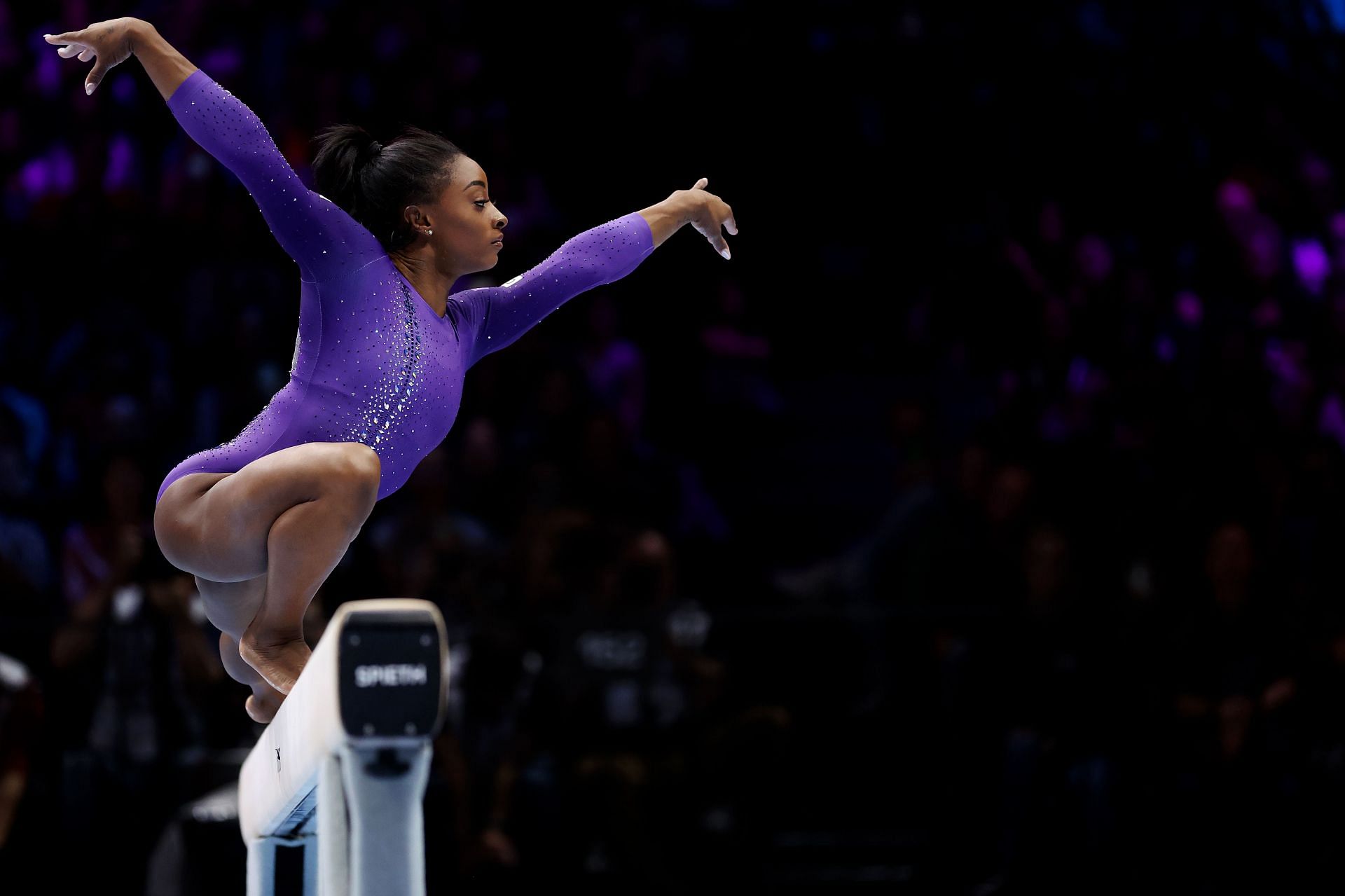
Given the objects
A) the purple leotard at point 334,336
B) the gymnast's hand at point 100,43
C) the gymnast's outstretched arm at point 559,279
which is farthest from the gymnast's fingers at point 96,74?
the gymnast's outstretched arm at point 559,279

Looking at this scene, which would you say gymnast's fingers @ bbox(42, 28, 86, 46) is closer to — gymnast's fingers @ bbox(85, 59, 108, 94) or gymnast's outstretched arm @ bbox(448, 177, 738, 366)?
gymnast's fingers @ bbox(85, 59, 108, 94)

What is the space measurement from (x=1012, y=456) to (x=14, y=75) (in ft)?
16.3

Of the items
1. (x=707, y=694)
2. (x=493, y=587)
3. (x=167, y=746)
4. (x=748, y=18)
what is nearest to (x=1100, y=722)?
(x=707, y=694)

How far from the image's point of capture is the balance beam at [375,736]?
187 cm

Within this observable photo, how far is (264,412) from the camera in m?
3.08

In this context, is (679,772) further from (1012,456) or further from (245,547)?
(245,547)

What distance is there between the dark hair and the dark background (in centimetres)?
248

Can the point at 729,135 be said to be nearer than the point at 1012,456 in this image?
No

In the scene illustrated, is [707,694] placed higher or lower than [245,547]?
lower

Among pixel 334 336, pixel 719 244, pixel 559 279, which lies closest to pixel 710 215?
pixel 719 244

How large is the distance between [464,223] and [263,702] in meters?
1.04

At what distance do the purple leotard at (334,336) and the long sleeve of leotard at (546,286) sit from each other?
23cm

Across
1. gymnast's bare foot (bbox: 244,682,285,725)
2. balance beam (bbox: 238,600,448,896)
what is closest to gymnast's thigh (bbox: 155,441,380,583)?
gymnast's bare foot (bbox: 244,682,285,725)

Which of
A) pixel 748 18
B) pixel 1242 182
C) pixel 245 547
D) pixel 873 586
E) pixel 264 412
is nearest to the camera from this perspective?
pixel 245 547
